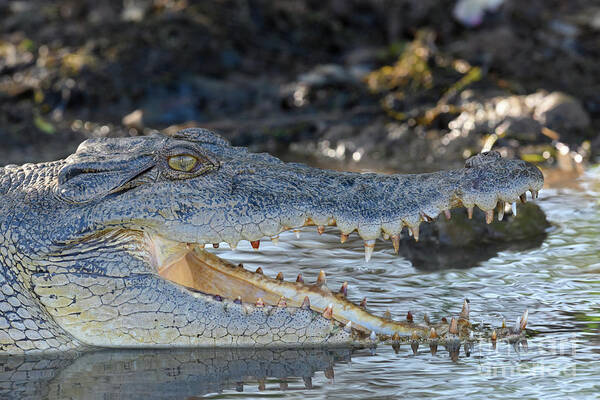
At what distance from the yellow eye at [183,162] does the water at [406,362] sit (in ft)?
2.66

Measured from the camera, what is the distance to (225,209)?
412cm

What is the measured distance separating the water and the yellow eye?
811 millimetres

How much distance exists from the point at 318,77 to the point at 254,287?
5050 mm

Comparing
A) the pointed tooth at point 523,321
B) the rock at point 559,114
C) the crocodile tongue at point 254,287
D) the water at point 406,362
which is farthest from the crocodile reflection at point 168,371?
the rock at point 559,114

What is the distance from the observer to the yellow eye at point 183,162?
4.24m

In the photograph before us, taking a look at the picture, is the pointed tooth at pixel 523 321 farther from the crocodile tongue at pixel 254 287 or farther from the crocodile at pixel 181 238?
the crocodile tongue at pixel 254 287

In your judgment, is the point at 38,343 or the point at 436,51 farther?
the point at 436,51

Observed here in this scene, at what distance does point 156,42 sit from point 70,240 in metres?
5.83

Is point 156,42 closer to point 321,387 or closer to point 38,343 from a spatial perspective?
point 38,343

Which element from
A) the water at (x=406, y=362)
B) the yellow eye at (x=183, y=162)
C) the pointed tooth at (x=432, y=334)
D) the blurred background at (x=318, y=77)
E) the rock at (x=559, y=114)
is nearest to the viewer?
the water at (x=406, y=362)

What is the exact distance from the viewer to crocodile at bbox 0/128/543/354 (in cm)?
406

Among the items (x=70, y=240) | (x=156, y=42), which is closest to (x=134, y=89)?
(x=156, y=42)

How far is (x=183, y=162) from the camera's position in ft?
13.9

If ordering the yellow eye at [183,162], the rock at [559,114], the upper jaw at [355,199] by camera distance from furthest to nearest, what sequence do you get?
1. the rock at [559,114]
2. the yellow eye at [183,162]
3. the upper jaw at [355,199]
